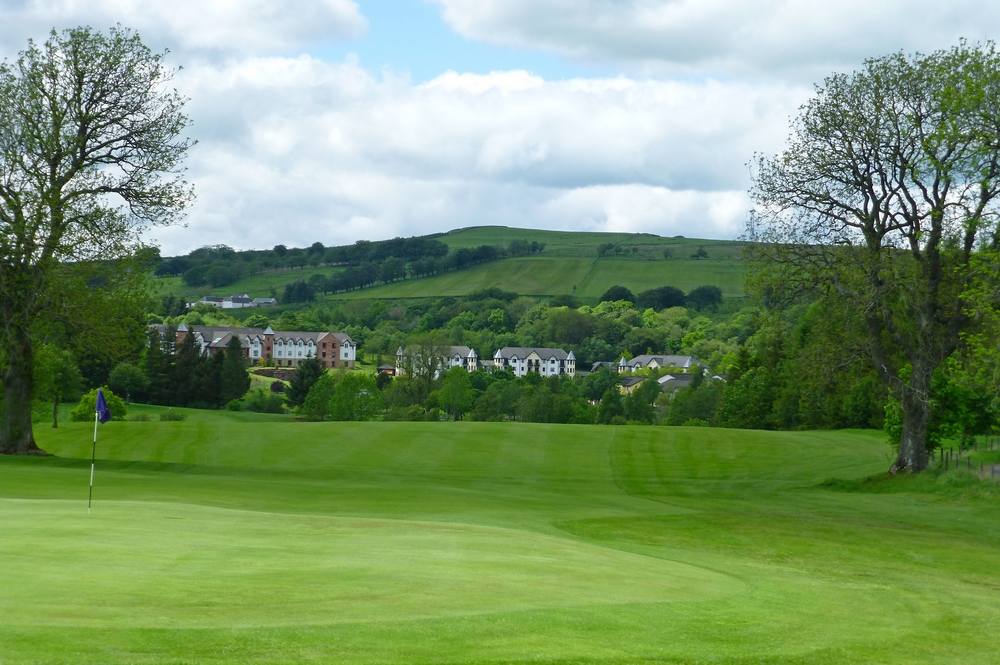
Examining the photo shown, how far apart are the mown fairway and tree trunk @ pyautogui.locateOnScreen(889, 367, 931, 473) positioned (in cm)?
166

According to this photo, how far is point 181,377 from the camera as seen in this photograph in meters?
133

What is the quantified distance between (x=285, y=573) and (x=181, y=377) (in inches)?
4834

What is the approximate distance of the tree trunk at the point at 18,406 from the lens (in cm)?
4609

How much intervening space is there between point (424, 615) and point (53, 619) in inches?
149

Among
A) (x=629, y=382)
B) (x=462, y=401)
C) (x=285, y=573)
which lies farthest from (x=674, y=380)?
(x=285, y=573)

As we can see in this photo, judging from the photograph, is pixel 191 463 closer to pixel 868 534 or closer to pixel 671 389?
pixel 868 534

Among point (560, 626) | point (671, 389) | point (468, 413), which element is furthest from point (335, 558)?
point (671, 389)

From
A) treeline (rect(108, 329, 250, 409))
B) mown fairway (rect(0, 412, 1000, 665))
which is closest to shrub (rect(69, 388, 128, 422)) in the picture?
treeline (rect(108, 329, 250, 409))

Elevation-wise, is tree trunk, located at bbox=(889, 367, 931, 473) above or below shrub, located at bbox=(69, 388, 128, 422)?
above

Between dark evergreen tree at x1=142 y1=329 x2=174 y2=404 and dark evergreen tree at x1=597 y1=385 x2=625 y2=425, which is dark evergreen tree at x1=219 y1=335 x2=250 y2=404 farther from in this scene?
dark evergreen tree at x1=597 y1=385 x2=625 y2=425

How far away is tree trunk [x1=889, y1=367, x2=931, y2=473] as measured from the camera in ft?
143

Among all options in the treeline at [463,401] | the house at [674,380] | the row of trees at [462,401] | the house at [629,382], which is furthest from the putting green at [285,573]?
the house at [674,380]

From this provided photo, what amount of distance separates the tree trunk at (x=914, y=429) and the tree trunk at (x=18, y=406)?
34.5 m

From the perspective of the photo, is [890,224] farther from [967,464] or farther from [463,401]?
[463,401]
